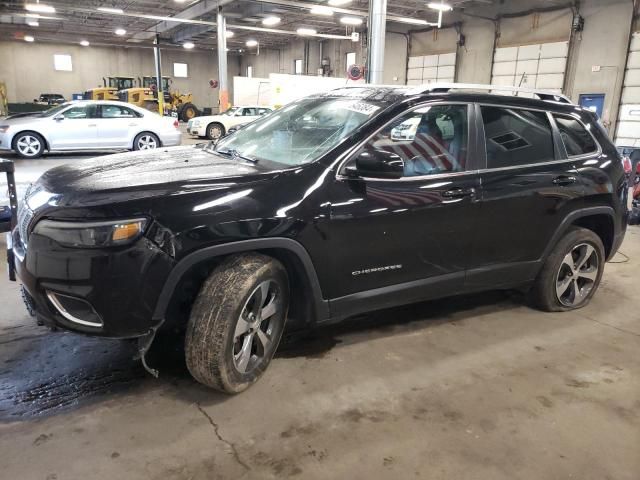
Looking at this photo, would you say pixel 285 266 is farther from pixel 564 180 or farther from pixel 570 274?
pixel 570 274

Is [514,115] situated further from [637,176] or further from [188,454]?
[637,176]

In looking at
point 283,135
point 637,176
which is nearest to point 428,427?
point 283,135

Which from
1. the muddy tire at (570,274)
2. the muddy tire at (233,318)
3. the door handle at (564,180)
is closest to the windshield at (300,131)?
the muddy tire at (233,318)

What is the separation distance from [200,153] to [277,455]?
1.98 m

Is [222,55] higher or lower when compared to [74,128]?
higher

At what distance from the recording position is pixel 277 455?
2248 mm

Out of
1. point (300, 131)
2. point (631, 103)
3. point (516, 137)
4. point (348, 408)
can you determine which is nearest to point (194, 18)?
point (631, 103)

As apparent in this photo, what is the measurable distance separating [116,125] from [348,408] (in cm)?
1197

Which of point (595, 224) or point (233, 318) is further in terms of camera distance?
point (595, 224)

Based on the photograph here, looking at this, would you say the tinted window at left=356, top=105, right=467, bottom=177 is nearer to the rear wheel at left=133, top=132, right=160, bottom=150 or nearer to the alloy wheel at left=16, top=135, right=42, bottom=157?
the rear wheel at left=133, top=132, right=160, bottom=150

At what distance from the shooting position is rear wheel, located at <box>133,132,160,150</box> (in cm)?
1308

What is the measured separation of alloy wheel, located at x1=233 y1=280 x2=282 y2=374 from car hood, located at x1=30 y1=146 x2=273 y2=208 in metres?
0.60

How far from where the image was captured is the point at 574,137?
3.80 metres

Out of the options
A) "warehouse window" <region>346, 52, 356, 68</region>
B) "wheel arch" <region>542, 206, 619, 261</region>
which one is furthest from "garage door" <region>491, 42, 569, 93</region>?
"wheel arch" <region>542, 206, 619, 261</region>
